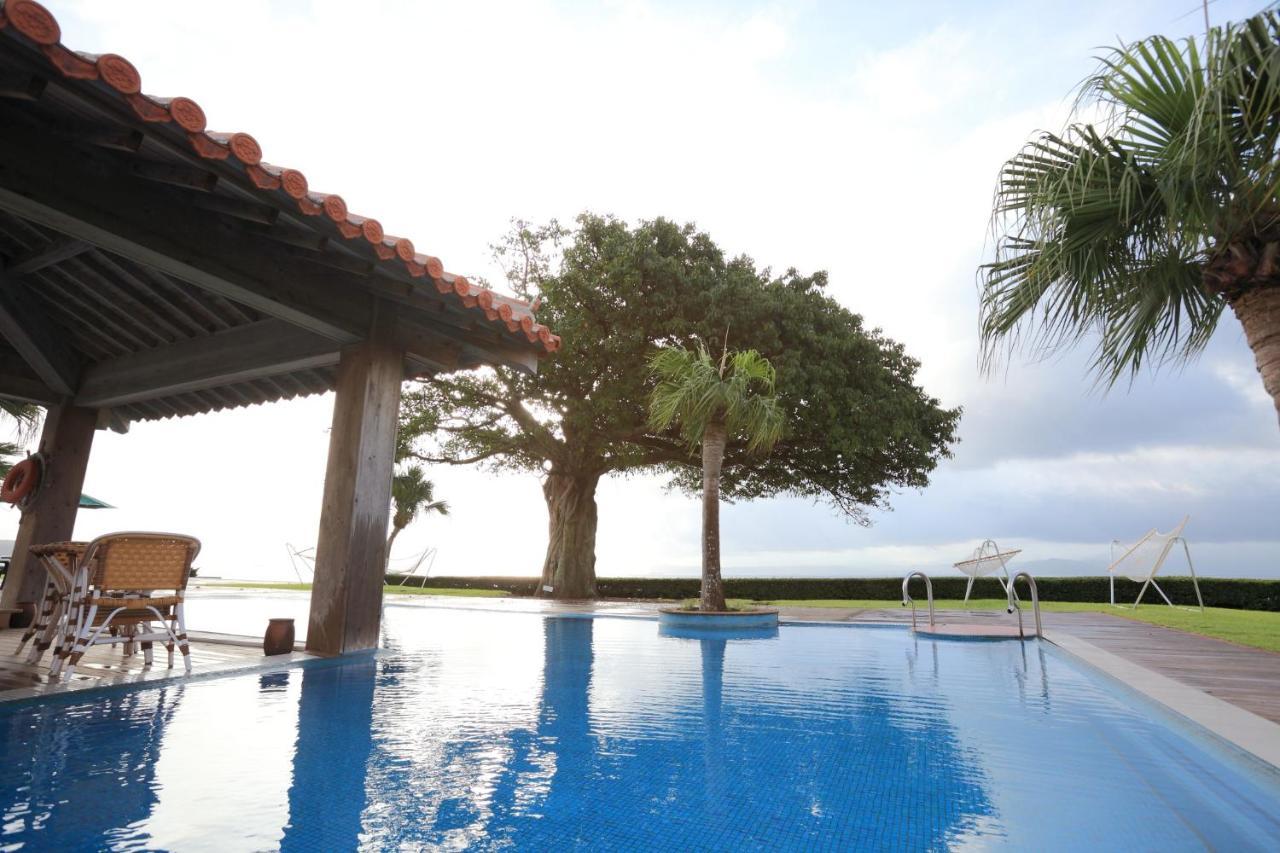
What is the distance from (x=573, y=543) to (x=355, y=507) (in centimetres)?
1327

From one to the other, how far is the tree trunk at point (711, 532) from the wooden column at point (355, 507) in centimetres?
624

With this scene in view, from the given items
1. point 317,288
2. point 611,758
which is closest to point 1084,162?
point 611,758

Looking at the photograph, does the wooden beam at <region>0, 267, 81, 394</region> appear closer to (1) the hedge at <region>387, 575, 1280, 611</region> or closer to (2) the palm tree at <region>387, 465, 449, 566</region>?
(1) the hedge at <region>387, 575, 1280, 611</region>

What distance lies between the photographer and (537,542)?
70.1ft

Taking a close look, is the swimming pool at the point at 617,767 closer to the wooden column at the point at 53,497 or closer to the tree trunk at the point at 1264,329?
the tree trunk at the point at 1264,329

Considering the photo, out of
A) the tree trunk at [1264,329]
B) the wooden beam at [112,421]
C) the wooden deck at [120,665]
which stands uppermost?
the wooden beam at [112,421]

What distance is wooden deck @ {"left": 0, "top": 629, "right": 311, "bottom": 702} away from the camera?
4381 millimetres

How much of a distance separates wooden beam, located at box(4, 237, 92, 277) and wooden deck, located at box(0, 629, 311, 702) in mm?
3411

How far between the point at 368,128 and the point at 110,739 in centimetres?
894

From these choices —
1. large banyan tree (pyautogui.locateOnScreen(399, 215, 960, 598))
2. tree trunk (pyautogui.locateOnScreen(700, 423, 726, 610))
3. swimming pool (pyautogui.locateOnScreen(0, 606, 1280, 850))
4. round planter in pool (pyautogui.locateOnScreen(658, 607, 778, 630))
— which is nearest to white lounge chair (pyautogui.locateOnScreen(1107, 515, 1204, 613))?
large banyan tree (pyautogui.locateOnScreen(399, 215, 960, 598))

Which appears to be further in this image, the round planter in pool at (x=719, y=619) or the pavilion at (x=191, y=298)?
the round planter in pool at (x=719, y=619)

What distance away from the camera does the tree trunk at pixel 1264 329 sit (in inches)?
161

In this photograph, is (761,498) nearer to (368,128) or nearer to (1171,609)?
(1171,609)

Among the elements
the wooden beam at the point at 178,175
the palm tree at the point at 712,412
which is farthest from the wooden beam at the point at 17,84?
the palm tree at the point at 712,412
